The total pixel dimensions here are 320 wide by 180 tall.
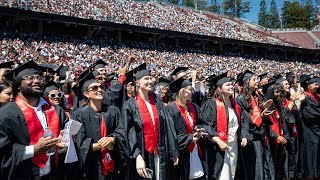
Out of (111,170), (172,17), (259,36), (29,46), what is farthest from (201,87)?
(259,36)

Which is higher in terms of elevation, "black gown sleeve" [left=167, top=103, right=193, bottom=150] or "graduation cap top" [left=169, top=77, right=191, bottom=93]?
"graduation cap top" [left=169, top=77, right=191, bottom=93]

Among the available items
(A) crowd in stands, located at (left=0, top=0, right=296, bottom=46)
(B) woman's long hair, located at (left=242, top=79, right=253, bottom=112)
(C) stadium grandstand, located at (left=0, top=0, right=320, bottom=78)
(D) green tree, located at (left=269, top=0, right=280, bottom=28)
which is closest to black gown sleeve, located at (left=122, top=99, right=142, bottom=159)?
(B) woman's long hair, located at (left=242, top=79, right=253, bottom=112)

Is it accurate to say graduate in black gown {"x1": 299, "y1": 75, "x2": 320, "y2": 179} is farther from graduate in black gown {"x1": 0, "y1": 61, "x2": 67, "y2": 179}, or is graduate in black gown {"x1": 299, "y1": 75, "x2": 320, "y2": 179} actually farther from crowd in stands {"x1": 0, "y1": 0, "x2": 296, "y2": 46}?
crowd in stands {"x1": 0, "y1": 0, "x2": 296, "y2": 46}

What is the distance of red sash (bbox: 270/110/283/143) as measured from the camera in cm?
720

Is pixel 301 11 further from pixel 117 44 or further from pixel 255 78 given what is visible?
pixel 255 78

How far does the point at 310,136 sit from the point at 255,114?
1834 millimetres

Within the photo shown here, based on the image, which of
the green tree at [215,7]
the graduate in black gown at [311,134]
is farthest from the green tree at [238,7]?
the graduate in black gown at [311,134]

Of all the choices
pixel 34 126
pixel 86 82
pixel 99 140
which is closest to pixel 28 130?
pixel 34 126

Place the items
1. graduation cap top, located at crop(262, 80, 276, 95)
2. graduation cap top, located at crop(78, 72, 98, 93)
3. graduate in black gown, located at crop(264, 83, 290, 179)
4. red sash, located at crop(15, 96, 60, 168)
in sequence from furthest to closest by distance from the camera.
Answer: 1. graduation cap top, located at crop(262, 80, 276, 95)
2. graduate in black gown, located at crop(264, 83, 290, 179)
3. graduation cap top, located at crop(78, 72, 98, 93)
4. red sash, located at crop(15, 96, 60, 168)

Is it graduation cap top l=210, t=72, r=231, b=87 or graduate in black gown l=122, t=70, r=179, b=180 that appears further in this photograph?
graduation cap top l=210, t=72, r=231, b=87

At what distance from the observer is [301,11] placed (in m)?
86.6

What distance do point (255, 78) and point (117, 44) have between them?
23.3 m

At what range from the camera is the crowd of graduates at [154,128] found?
14.0 feet

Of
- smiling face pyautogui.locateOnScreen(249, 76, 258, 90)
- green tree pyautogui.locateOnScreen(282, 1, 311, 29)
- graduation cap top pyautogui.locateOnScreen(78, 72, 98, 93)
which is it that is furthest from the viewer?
green tree pyautogui.locateOnScreen(282, 1, 311, 29)
